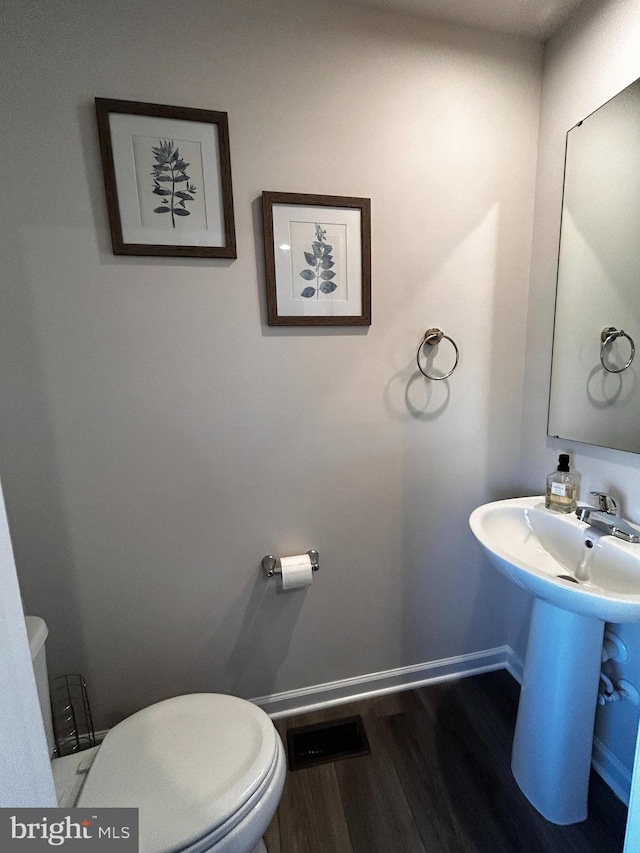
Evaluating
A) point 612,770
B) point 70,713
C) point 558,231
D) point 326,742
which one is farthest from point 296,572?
point 558,231

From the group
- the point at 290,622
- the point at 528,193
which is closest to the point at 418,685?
the point at 290,622

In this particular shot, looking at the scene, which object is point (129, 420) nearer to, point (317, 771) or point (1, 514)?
point (1, 514)

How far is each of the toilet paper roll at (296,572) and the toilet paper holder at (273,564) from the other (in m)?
0.03

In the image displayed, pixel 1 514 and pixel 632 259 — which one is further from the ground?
pixel 632 259

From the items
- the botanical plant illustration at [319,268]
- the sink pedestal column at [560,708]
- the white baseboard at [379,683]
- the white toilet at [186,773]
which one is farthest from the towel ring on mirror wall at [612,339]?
the white toilet at [186,773]

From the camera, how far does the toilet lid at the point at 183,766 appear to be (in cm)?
73

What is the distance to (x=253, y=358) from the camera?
1199 mm

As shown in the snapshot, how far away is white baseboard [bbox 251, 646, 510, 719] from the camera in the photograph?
141cm

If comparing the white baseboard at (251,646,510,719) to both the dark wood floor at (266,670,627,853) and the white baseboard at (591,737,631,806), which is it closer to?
the dark wood floor at (266,670,627,853)

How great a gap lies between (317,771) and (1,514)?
143cm

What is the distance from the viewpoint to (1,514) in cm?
41

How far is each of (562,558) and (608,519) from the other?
22cm

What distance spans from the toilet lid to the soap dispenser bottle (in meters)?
1.14

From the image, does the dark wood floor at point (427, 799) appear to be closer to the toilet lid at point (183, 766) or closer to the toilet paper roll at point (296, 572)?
the toilet lid at point (183, 766)
